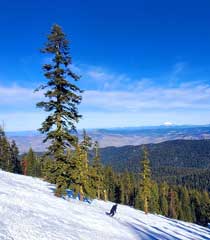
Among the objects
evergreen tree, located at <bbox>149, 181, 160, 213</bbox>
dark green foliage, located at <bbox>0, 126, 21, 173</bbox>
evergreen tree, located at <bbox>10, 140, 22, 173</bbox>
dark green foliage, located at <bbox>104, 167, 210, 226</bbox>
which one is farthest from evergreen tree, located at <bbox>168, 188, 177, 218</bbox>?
dark green foliage, located at <bbox>0, 126, 21, 173</bbox>

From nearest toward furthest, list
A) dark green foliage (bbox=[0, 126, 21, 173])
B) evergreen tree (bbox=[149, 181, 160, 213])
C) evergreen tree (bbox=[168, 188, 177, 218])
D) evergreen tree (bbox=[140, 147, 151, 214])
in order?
evergreen tree (bbox=[140, 147, 151, 214]), dark green foliage (bbox=[0, 126, 21, 173]), evergreen tree (bbox=[149, 181, 160, 213]), evergreen tree (bbox=[168, 188, 177, 218])

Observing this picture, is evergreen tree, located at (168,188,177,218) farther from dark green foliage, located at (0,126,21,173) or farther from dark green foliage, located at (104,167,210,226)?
dark green foliage, located at (0,126,21,173)

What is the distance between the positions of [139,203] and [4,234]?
326 ft

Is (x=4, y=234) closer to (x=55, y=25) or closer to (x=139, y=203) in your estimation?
(x=55, y=25)

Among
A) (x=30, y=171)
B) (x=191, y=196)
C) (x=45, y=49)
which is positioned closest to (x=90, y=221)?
(x=45, y=49)

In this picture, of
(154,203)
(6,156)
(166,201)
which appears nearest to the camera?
(6,156)

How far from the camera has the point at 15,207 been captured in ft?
62.1

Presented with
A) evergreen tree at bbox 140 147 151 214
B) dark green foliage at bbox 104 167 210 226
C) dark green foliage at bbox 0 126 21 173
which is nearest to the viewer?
evergreen tree at bbox 140 147 151 214

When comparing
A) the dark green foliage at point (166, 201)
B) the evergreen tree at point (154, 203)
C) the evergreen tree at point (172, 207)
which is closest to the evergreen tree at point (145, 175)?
the evergreen tree at point (154, 203)

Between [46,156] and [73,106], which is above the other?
[73,106]

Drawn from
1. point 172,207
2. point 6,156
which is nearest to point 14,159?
point 6,156

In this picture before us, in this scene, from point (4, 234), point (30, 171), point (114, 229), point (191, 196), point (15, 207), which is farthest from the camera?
point (191, 196)

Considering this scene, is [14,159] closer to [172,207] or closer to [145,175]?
[145,175]

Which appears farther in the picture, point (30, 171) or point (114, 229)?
point (30, 171)
